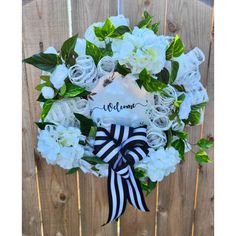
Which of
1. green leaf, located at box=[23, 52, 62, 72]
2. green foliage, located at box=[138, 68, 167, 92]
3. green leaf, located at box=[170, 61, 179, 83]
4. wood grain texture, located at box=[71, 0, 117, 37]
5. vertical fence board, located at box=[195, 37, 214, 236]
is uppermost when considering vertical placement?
wood grain texture, located at box=[71, 0, 117, 37]

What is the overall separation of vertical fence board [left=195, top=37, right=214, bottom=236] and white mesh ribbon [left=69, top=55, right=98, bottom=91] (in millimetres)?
433

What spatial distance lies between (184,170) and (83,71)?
21.2 inches

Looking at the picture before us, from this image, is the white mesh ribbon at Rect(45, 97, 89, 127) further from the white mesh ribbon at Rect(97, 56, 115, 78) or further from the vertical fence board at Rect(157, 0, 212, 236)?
the vertical fence board at Rect(157, 0, 212, 236)

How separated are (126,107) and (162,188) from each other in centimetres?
40

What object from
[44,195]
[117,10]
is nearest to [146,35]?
[117,10]

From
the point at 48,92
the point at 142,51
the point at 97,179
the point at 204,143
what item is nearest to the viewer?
the point at 142,51

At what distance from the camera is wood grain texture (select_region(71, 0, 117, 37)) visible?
1.17m

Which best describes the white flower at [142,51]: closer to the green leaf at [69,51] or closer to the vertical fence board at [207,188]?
the green leaf at [69,51]

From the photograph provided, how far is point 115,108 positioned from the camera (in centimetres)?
105

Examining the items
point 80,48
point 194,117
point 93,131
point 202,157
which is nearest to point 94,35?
point 80,48

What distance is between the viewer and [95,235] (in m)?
1.35

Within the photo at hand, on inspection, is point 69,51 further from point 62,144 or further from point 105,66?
point 62,144

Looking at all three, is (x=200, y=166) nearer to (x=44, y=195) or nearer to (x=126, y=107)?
(x=126, y=107)

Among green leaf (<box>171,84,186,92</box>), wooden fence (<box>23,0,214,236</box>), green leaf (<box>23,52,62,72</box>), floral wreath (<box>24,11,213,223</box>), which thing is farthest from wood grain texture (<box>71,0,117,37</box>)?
green leaf (<box>171,84,186,92</box>)
